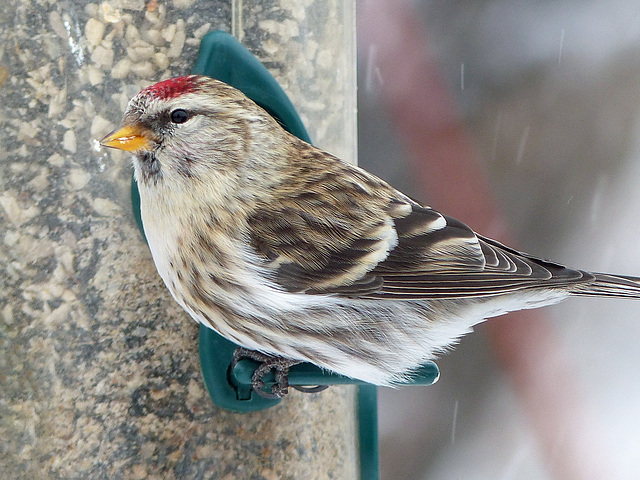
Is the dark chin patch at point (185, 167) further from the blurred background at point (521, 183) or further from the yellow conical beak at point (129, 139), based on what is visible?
the blurred background at point (521, 183)

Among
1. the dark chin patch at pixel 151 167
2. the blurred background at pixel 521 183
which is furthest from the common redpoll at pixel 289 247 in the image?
the blurred background at pixel 521 183

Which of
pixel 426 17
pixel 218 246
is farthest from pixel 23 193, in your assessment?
pixel 426 17

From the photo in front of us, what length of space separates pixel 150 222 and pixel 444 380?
225cm

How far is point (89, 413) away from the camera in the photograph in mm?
2328

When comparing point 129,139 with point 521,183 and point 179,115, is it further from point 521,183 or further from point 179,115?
point 521,183

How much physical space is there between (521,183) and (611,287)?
1.73m

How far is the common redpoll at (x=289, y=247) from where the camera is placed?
2254mm

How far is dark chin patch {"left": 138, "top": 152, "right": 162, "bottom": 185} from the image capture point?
228 centimetres

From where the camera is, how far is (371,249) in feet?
7.70

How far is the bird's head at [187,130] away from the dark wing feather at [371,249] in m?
0.17

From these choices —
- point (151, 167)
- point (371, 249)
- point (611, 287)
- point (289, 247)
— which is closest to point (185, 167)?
point (151, 167)

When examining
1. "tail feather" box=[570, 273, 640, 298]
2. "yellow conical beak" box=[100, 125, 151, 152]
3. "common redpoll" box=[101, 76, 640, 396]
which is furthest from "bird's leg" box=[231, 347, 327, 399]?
"tail feather" box=[570, 273, 640, 298]

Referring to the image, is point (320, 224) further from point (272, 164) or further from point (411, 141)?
point (411, 141)

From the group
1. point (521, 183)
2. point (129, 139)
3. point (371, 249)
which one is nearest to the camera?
point (129, 139)
